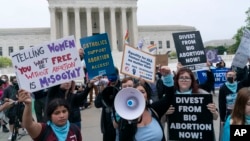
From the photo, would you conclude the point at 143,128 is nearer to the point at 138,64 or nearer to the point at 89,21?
the point at 138,64

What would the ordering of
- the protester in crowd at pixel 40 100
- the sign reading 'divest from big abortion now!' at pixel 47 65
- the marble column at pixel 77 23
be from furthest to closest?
the marble column at pixel 77 23 → the protester in crowd at pixel 40 100 → the sign reading 'divest from big abortion now!' at pixel 47 65

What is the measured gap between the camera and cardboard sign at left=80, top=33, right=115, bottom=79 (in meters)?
6.03

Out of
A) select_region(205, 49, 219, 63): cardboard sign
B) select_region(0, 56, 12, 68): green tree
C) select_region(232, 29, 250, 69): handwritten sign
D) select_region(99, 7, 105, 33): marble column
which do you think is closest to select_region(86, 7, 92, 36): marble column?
select_region(99, 7, 105, 33): marble column

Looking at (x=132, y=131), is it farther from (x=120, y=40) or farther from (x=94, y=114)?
(x=120, y=40)

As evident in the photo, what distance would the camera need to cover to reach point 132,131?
3377 mm

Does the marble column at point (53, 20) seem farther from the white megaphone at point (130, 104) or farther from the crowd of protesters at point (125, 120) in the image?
the white megaphone at point (130, 104)

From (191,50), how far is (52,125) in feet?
12.7

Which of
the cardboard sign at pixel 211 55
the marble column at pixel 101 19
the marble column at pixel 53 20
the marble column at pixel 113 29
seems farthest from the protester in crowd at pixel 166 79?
the marble column at pixel 53 20

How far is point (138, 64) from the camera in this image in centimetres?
526

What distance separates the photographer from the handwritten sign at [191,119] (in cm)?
405

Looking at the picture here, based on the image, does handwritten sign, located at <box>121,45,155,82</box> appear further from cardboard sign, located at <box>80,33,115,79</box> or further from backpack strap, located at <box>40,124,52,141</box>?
backpack strap, located at <box>40,124,52,141</box>

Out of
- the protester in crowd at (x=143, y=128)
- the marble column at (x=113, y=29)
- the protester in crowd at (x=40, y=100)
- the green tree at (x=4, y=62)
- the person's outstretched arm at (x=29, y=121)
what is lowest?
the green tree at (x=4, y=62)

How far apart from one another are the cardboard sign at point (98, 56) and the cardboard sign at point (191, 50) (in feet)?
4.61

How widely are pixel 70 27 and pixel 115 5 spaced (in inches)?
378
